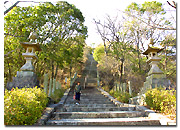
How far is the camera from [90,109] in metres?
5.74

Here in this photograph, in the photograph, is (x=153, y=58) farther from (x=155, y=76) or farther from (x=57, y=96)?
(x=57, y=96)

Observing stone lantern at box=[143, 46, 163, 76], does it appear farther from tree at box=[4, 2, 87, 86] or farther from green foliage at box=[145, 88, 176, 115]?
tree at box=[4, 2, 87, 86]

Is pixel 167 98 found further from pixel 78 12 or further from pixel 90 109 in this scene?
pixel 78 12

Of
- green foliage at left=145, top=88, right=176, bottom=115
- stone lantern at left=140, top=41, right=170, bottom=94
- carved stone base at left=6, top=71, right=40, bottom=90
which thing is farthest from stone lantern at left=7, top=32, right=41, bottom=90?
stone lantern at left=140, top=41, right=170, bottom=94

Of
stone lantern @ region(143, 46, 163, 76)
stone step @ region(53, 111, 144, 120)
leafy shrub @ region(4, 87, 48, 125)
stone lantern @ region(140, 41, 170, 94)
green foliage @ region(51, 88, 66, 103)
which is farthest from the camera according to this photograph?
green foliage @ region(51, 88, 66, 103)

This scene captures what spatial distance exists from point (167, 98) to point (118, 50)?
18.1ft

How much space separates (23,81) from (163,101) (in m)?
4.94

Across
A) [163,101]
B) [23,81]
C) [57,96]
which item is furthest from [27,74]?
[163,101]

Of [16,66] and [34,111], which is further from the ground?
[16,66]

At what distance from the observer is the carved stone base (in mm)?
5630

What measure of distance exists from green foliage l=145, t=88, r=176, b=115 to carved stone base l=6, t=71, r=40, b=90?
4.40m

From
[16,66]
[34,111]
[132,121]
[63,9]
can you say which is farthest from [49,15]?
[132,121]

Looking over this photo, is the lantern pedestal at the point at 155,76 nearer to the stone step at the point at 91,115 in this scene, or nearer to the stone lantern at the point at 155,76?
the stone lantern at the point at 155,76
